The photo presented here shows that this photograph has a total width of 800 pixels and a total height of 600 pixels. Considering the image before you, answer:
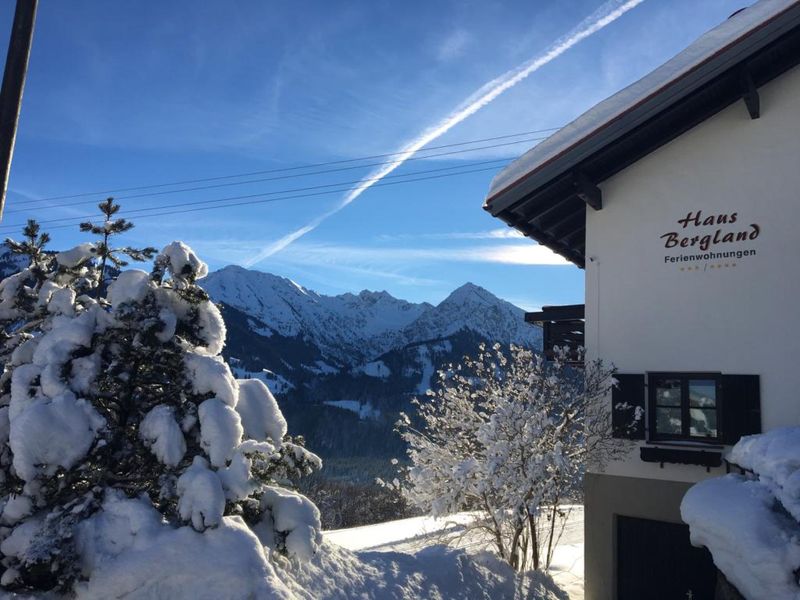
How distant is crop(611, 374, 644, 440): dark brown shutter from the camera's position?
10172mm

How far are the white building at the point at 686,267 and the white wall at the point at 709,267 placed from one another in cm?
2

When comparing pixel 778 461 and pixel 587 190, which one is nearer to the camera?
pixel 778 461

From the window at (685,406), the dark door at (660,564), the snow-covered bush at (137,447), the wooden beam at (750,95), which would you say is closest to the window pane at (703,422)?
the window at (685,406)

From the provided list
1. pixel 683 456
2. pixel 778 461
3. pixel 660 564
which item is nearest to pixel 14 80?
pixel 778 461

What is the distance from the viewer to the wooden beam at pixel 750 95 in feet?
31.8

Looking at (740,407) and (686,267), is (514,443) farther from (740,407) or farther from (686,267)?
(686,267)

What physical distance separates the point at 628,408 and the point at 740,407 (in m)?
1.61

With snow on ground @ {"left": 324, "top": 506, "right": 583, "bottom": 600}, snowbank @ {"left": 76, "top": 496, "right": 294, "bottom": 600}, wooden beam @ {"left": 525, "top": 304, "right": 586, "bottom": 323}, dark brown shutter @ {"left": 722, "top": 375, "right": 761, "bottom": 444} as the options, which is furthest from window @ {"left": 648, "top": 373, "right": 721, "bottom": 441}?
snowbank @ {"left": 76, "top": 496, "right": 294, "bottom": 600}

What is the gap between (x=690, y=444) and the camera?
969 centimetres

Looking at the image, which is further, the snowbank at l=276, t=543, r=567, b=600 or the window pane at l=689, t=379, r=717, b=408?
the window pane at l=689, t=379, r=717, b=408

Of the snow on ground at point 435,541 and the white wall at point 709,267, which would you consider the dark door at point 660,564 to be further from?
the snow on ground at point 435,541

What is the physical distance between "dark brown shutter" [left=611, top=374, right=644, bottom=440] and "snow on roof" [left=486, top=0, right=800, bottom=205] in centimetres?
372

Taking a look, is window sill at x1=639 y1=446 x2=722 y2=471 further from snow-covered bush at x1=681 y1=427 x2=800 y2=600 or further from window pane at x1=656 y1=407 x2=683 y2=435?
snow-covered bush at x1=681 y1=427 x2=800 y2=600

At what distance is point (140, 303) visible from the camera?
579 cm
